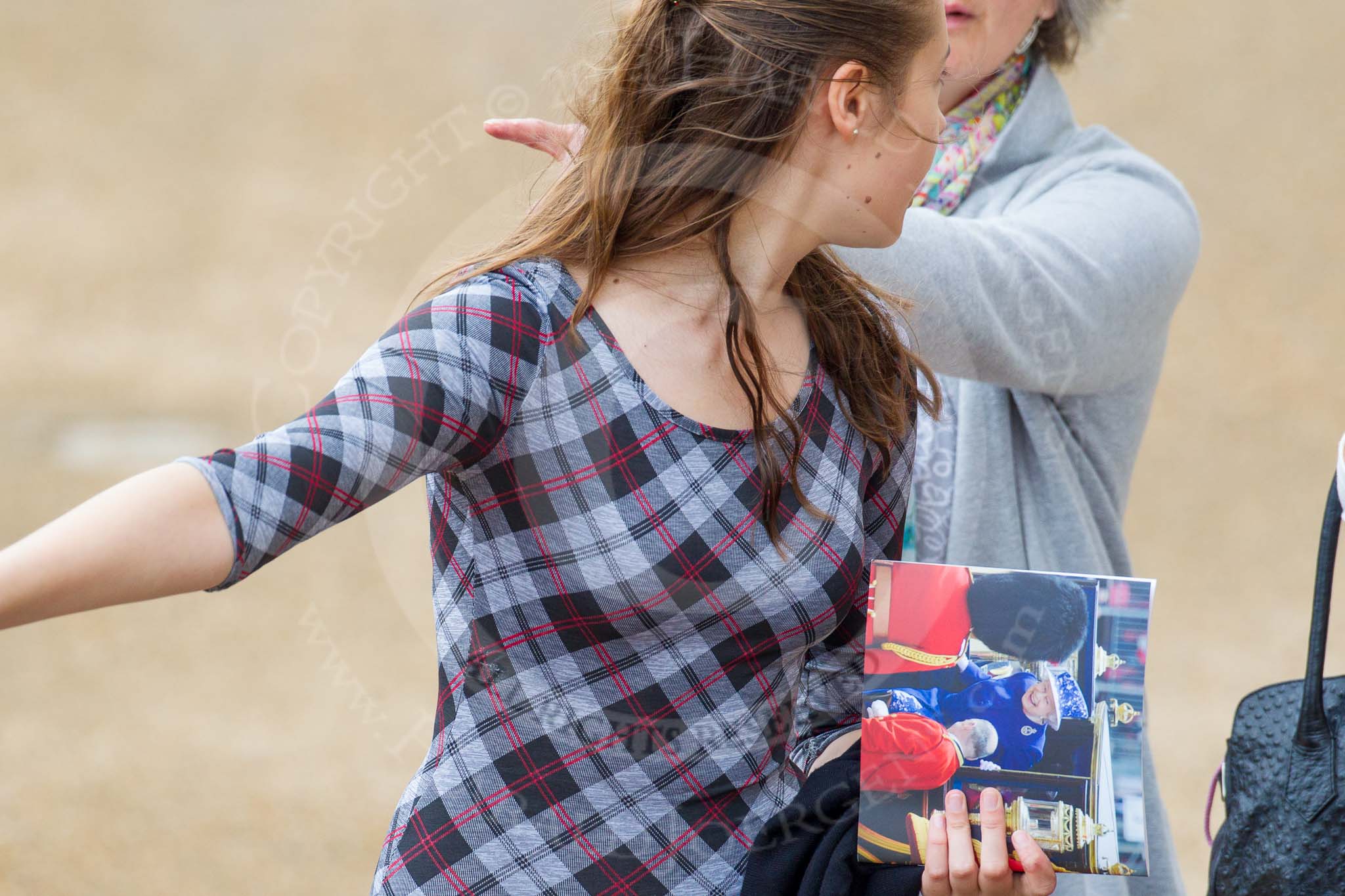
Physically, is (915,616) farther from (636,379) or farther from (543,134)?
(543,134)

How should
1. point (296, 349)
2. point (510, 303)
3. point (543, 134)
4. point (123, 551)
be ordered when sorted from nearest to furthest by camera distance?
point (123, 551) → point (510, 303) → point (543, 134) → point (296, 349)

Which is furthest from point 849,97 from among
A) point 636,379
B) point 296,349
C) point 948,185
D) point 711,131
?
point 296,349

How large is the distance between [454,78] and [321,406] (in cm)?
289

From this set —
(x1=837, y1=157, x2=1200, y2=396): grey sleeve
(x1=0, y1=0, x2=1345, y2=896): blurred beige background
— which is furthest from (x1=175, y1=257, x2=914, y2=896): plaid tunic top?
(x1=0, y1=0, x2=1345, y2=896): blurred beige background

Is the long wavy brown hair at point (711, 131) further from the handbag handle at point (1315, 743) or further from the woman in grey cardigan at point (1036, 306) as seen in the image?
the handbag handle at point (1315, 743)

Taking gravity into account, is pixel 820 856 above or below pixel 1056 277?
below

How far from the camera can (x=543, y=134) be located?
35.1 inches

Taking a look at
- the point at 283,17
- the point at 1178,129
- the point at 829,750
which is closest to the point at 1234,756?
the point at 829,750

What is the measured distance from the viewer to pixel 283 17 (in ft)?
13.0

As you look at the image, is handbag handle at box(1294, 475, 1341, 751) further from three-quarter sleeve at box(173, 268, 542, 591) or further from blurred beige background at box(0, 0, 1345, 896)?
blurred beige background at box(0, 0, 1345, 896)

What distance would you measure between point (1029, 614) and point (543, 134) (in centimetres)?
46

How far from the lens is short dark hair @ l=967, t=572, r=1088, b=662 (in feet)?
2.53

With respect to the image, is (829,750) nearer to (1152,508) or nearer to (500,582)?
(500,582)

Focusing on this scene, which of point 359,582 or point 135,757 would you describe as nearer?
point 359,582
